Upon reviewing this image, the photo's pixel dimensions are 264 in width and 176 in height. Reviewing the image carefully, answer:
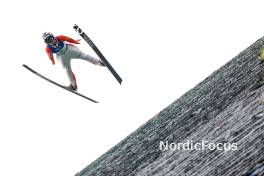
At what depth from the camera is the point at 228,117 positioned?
34.3 ft

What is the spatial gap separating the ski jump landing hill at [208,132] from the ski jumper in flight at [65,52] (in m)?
2.52

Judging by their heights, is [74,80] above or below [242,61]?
above

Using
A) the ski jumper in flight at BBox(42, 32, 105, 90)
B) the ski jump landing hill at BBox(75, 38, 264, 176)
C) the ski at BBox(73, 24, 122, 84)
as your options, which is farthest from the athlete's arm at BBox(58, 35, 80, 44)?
the ski jump landing hill at BBox(75, 38, 264, 176)

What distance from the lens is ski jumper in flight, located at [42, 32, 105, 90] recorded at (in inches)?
680

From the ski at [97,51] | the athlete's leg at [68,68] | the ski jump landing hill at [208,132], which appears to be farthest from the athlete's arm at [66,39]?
the ski jump landing hill at [208,132]

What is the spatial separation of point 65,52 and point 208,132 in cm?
804

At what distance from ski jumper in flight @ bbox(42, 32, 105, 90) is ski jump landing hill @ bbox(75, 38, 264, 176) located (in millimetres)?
2525

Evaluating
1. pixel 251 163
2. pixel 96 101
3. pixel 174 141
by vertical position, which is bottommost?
pixel 251 163

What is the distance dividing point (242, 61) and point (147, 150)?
3203 millimetres

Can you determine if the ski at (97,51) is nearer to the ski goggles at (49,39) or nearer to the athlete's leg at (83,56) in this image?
the athlete's leg at (83,56)

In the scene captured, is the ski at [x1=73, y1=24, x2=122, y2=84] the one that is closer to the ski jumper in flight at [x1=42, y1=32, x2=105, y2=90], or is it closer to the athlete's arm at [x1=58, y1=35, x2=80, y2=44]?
the ski jumper in flight at [x1=42, y1=32, x2=105, y2=90]

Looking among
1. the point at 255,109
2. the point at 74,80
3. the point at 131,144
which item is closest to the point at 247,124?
the point at 255,109

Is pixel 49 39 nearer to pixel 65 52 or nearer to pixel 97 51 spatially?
pixel 65 52

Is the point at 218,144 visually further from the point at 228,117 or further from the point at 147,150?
the point at 147,150
